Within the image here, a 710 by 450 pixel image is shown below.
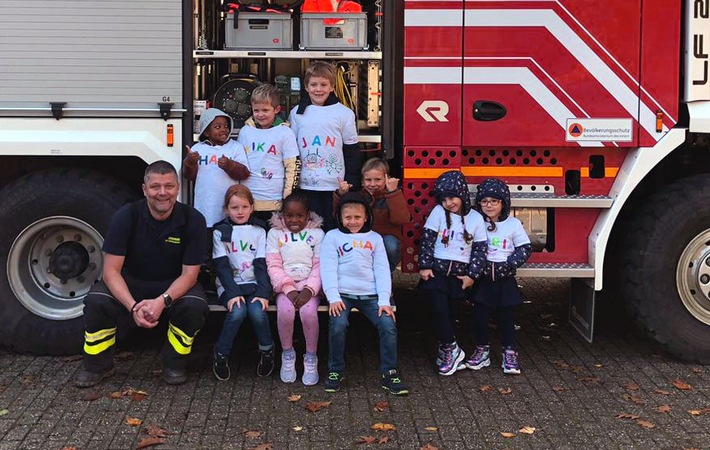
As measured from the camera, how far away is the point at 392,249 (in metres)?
5.38

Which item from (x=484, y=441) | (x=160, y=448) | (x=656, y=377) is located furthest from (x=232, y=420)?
(x=656, y=377)

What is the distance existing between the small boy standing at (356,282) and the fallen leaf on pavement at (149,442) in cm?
113

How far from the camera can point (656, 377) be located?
5469mm

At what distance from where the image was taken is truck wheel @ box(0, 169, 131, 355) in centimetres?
554

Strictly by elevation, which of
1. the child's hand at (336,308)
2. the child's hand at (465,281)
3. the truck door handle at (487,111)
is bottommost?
the child's hand at (336,308)

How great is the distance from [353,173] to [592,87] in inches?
63.3

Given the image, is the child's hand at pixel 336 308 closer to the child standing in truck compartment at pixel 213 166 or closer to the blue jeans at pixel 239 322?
the blue jeans at pixel 239 322

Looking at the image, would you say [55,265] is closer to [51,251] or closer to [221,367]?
[51,251]

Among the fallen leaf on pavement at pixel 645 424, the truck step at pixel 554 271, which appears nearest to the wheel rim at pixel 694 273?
the truck step at pixel 554 271

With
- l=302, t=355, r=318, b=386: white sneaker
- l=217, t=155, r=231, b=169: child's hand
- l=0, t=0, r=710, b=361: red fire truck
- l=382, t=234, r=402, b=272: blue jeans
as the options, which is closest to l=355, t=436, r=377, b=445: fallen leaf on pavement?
l=302, t=355, r=318, b=386: white sneaker

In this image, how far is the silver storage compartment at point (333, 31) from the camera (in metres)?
5.59

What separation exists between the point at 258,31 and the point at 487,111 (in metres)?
1.57

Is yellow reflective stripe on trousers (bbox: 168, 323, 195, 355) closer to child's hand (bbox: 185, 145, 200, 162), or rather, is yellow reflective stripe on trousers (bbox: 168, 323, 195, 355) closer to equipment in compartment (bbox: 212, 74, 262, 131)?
child's hand (bbox: 185, 145, 200, 162)

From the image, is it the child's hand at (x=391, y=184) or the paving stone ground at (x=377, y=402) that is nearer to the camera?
the paving stone ground at (x=377, y=402)
